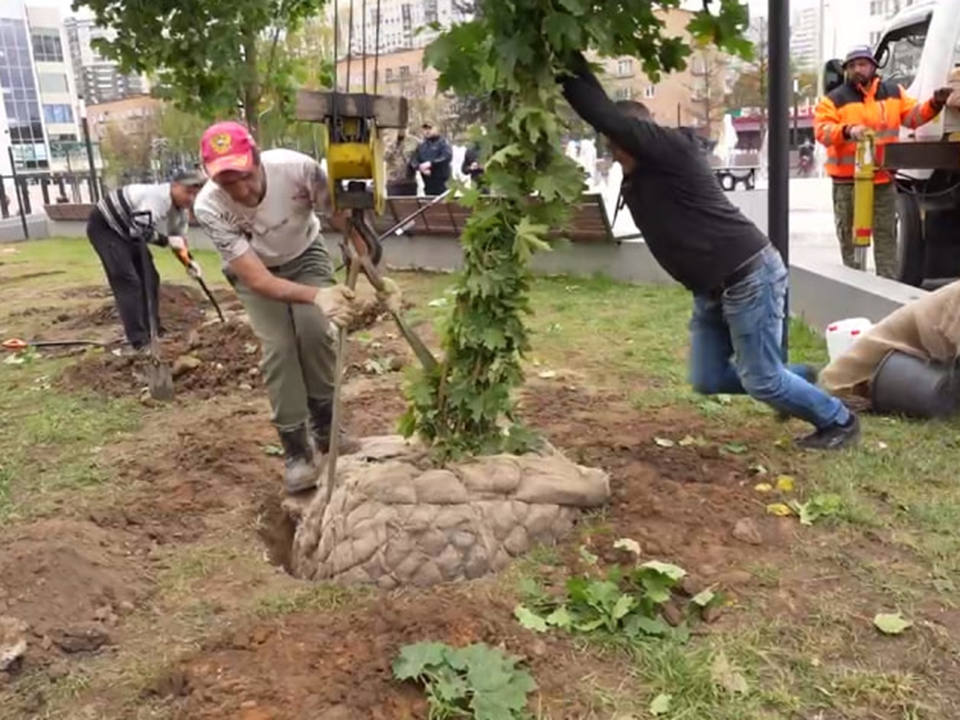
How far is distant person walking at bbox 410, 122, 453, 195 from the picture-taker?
13.6 meters

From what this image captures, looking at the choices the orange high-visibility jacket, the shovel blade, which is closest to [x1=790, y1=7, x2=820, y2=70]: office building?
the orange high-visibility jacket

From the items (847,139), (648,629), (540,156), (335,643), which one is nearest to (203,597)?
(335,643)

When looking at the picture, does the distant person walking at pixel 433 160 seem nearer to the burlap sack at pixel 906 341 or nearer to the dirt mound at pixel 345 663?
the burlap sack at pixel 906 341

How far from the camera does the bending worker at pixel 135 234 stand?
7027 mm

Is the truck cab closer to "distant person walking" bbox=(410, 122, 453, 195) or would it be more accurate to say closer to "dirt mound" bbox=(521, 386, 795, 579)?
"dirt mound" bbox=(521, 386, 795, 579)

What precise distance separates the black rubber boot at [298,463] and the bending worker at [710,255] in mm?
1723

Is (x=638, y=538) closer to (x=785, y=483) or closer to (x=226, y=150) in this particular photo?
(x=785, y=483)

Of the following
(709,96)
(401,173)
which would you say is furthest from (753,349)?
(709,96)

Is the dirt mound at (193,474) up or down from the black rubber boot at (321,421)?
down

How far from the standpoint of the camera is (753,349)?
3967 mm

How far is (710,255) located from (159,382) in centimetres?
382

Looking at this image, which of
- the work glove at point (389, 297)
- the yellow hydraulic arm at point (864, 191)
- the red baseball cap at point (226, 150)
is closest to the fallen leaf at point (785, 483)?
the work glove at point (389, 297)

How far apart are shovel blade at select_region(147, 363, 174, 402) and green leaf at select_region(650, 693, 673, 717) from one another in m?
4.43

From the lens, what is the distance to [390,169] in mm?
14289
